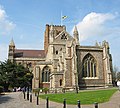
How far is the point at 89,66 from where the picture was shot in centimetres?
4222

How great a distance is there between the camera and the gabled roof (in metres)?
76.5

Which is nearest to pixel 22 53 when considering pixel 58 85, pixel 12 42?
pixel 12 42

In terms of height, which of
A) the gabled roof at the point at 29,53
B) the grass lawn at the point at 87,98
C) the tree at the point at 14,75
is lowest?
the grass lawn at the point at 87,98

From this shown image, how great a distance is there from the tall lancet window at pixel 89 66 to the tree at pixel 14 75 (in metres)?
19.6

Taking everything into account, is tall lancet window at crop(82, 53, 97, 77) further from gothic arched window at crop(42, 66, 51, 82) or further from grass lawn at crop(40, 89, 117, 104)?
grass lawn at crop(40, 89, 117, 104)

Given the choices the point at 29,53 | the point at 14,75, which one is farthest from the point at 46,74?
the point at 29,53

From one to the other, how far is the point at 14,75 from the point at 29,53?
85.9ft

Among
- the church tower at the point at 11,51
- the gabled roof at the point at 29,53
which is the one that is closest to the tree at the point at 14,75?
the church tower at the point at 11,51

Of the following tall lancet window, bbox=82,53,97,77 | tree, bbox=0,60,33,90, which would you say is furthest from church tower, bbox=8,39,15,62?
tall lancet window, bbox=82,53,97,77

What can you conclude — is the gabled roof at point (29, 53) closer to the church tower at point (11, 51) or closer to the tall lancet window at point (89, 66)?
the church tower at point (11, 51)

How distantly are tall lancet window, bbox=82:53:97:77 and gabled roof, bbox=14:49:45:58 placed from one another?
37.5 m

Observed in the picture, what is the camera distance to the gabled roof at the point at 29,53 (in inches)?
3011

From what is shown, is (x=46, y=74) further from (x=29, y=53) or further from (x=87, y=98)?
(x=87, y=98)

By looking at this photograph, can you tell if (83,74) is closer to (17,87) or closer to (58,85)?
(58,85)
